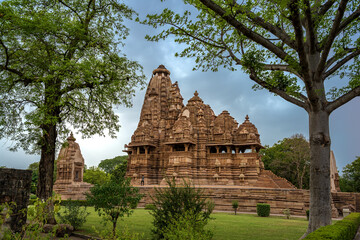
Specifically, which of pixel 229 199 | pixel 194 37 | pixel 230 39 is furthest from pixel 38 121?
pixel 229 199

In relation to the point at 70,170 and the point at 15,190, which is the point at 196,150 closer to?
the point at 70,170

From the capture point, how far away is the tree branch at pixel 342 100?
29.3ft

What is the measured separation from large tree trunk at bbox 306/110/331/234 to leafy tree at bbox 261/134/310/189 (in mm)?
28560

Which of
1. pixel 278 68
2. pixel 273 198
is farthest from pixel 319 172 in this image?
pixel 273 198

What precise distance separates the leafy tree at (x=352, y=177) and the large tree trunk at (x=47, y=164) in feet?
126

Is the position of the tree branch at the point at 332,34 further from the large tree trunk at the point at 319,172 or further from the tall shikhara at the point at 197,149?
the tall shikhara at the point at 197,149

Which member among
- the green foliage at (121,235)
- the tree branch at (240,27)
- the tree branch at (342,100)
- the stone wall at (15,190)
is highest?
the tree branch at (240,27)

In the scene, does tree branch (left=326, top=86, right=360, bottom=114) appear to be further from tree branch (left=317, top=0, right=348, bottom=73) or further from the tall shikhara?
the tall shikhara

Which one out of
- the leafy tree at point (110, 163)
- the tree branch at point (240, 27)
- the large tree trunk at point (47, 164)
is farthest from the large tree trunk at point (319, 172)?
the leafy tree at point (110, 163)

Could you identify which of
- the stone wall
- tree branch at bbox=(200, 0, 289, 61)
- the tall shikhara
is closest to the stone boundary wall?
the tall shikhara

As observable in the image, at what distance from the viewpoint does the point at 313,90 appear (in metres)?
8.57

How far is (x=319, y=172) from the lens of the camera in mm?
8789

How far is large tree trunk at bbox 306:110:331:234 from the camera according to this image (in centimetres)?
859

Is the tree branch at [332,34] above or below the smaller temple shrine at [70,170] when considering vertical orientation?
above
